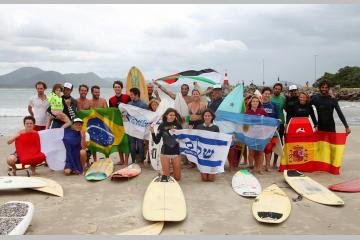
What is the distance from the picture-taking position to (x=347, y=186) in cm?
606

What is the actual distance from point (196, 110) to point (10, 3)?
3.79 meters

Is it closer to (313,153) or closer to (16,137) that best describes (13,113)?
(16,137)

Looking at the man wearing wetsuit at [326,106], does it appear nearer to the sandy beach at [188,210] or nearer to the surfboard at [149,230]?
the sandy beach at [188,210]

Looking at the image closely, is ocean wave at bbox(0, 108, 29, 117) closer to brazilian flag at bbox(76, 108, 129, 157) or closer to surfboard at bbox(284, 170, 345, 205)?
brazilian flag at bbox(76, 108, 129, 157)

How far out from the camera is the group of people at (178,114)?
255 inches

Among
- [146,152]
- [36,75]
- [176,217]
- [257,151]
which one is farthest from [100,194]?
[36,75]

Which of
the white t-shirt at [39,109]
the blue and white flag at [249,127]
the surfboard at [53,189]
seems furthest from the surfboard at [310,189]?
the white t-shirt at [39,109]

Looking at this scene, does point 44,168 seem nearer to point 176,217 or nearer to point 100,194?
point 100,194

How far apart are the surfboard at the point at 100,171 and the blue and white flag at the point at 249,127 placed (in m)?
2.38

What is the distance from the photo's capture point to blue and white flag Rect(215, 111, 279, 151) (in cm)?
678

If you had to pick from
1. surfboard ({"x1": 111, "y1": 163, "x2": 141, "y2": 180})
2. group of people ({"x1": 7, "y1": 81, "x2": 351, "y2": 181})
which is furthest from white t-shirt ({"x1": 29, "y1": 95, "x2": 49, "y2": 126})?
surfboard ({"x1": 111, "y1": 163, "x2": 141, "y2": 180})

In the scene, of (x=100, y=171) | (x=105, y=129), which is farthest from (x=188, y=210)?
(x=105, y=129)

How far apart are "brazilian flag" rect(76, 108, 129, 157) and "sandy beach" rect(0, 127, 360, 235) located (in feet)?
3.53

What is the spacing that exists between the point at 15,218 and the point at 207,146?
11.2 feet
